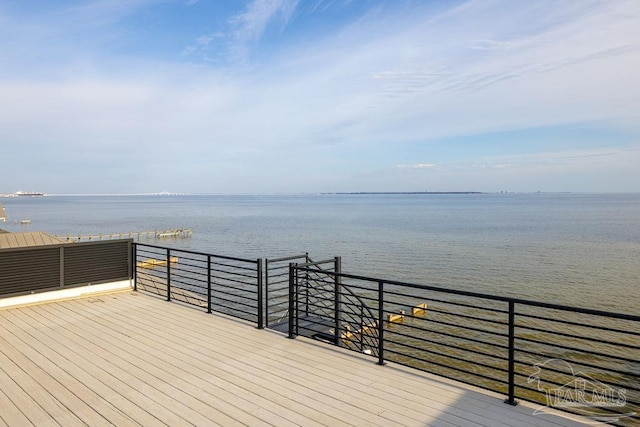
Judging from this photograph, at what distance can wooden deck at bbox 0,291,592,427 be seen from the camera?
9.93 ft

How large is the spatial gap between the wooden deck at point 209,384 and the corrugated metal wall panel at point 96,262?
5.18 ft

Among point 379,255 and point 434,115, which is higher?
point 434,115

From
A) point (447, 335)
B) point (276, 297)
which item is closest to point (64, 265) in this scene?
point (276, 297)

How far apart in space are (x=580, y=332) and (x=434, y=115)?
18.0m

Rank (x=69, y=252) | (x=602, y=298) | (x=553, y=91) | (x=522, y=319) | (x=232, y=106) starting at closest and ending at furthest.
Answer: (x=69, y=252) < (x=522, y=319) < (x=602, y=298) < (x=553, y=91) < (x=232, y=106)

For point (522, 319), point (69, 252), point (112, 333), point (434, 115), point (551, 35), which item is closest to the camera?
point (112, 333)

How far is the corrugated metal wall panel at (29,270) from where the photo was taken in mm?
6309

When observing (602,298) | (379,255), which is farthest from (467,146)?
(602,298)

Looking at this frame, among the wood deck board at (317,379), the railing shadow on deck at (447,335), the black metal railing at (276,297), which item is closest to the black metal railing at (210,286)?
the railing shadow on deck at (447,335)

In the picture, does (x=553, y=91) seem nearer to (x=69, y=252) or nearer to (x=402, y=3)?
(x=402, y=3)

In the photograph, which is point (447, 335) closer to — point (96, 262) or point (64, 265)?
point (96, 262)

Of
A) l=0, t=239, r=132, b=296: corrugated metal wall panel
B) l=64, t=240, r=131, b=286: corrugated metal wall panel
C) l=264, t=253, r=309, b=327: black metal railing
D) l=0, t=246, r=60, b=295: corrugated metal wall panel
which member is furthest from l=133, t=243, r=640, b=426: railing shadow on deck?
l=0, t=246, r=60, b=295: corrugated metal wall panel

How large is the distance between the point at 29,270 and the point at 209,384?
4961 millimetres

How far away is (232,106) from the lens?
2219 cm
